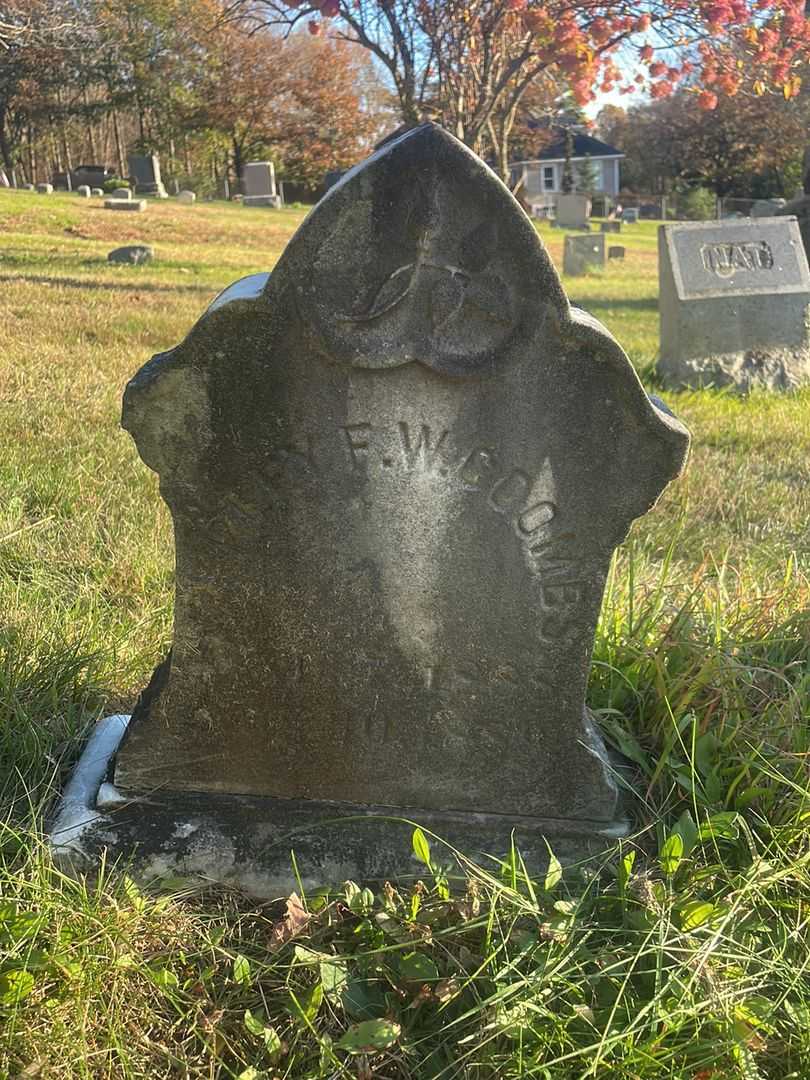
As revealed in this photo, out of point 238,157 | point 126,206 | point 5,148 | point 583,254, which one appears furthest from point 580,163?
point 583,254

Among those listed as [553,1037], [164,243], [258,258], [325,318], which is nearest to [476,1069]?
[553,1037]

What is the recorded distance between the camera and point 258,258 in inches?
593

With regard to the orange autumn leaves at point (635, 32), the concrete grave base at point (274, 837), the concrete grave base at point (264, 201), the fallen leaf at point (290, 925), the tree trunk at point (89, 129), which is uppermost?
the tree trunk at point (89, 129)

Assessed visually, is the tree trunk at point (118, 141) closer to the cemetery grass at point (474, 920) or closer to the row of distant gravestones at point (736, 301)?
the row of distant gravestones at point (736, 301)

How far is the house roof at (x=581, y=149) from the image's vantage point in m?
53.1

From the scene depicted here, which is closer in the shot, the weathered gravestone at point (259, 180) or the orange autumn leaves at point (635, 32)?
the orange autumn leaves at point (635, 32)

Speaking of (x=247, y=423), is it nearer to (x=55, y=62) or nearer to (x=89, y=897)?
(x=89, y=897)

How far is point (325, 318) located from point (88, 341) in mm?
5821

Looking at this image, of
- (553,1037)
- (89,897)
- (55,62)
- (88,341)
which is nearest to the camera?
(553,1037)

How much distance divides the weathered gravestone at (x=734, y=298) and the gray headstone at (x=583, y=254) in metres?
11.1

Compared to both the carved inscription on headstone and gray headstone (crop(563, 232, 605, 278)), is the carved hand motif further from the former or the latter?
gray headstone (crop(563, 232, 605, 278))

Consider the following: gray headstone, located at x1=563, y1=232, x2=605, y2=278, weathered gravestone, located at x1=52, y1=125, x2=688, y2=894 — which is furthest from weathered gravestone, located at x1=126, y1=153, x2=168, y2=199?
weathered gravestone, located at x1=52, y1=125, x2=688, y2=894

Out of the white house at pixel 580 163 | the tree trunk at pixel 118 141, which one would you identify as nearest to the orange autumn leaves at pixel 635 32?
the tree trunk at pixel 118 141

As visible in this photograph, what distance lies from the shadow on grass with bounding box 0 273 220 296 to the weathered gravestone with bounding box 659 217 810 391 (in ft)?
16.1
